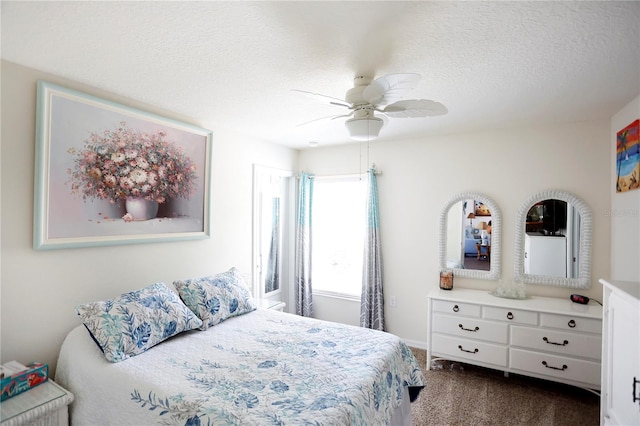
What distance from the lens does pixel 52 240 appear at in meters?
2.07

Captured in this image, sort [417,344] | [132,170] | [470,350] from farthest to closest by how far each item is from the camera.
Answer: [417,344] → [470,350] → [132,170]

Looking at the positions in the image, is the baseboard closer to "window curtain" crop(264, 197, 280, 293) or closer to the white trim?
the white trim

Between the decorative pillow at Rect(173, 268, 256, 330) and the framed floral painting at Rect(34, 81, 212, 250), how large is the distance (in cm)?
50

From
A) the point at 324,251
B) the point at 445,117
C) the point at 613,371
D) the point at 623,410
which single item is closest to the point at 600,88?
the point at 445,117

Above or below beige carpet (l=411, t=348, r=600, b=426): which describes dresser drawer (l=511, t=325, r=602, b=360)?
above

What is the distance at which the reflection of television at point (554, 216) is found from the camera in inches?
121

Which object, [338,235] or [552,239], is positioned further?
[338,235]

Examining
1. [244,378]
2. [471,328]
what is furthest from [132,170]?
[471,328]

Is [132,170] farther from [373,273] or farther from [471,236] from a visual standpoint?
[471,236]

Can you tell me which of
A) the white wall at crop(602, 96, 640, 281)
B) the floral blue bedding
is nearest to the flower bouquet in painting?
the floral blue bedding

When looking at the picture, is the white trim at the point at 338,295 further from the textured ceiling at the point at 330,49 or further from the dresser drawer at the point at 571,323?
the textured ceiling at the point at 330,49

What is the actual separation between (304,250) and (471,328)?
218 cm

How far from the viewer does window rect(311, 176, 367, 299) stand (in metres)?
4.22

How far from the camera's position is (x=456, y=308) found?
3.12 meters
